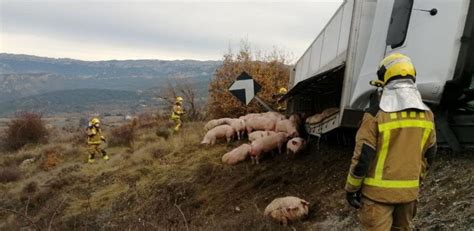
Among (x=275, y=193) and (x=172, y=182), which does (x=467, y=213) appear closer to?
(x=275, y=193)

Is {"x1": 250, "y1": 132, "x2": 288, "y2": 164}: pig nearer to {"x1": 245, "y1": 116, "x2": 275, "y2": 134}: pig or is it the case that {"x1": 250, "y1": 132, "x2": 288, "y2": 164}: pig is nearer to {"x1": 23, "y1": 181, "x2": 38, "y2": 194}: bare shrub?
{"x1": 245, "y1": 116, "x2": 275, "y2": 134}: pig

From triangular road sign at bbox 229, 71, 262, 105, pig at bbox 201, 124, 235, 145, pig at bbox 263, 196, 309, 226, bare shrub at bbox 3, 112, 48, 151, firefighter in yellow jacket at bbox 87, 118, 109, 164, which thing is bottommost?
bare shrub at bbox 3, 112, 48, 151

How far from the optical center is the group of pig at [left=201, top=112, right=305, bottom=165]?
504 inches

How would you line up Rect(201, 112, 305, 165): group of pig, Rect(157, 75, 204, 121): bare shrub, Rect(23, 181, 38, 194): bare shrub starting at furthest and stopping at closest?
1. Rect(157, 75, 204, 121): bare shrub
2. Rect(23, 181, 38, 194): bare shrub
3. Rect(201, 112, 305, 165): group of pig

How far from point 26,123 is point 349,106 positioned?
103 feet

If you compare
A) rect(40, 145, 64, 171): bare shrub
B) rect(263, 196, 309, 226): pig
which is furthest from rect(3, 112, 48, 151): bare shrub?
rect(263, 196, 309, 226): pig

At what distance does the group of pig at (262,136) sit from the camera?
1281 cm

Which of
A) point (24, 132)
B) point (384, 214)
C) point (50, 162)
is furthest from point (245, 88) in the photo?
point (24, 132)

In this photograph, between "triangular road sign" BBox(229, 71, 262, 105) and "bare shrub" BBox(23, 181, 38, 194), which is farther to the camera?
"bare shrub" BBox(23, 181, 38, 194)

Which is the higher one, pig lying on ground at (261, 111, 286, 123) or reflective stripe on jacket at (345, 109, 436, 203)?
reflective stripe on jacket at (345, 109, 436, 203)

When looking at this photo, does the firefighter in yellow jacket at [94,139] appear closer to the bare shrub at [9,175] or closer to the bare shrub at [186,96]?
the bare shrub at [9,175]

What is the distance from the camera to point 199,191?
1186 centimetres

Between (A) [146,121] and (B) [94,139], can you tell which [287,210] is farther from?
(A) [146,121]

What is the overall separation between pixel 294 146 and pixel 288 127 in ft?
4.67
